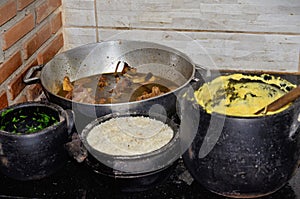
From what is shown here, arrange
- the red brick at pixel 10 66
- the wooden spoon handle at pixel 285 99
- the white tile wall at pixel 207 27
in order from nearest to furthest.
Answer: the wooden spoon handle at pixel 285 99
the red brick at pixel 10 66
the white tile wall at pixel 207 27

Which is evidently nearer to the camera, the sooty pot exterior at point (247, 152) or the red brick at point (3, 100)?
the sooty pot exterior at point (247, 152)

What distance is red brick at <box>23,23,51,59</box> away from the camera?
1303mm

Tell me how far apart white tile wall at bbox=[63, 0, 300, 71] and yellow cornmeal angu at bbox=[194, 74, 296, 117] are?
36cm

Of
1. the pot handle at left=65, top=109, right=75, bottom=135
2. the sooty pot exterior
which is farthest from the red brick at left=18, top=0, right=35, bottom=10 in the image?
the sooty pot exterior

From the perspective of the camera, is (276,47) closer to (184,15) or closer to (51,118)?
(184,15)

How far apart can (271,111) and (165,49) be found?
1.60 feet

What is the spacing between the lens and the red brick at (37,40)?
1.30m

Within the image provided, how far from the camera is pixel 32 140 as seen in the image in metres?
1.03

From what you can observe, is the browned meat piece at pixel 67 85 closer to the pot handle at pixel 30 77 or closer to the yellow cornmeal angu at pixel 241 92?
the pot handle at pixel 30 77

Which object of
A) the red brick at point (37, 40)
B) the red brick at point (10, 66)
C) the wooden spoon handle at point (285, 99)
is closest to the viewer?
the wooden spoon handle at point (285, 99)

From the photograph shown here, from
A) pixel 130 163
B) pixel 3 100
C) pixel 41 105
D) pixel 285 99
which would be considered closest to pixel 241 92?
pixel 285 99

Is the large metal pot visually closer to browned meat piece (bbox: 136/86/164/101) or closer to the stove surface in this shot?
browned meat piece (bbox: 136/86/164/101)

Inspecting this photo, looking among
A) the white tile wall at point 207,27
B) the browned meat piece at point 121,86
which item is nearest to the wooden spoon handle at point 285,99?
the browned meat piece at point 121,86

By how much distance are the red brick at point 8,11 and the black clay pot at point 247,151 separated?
1.71ft
